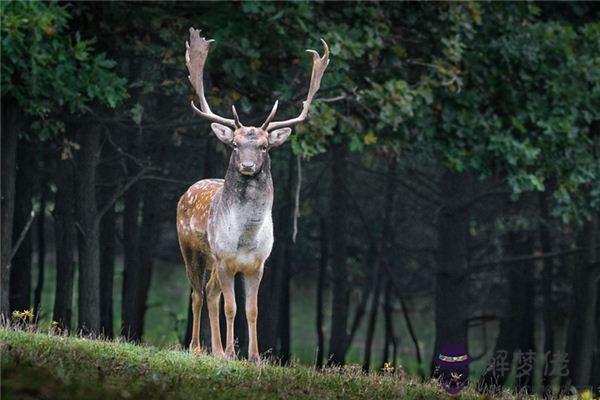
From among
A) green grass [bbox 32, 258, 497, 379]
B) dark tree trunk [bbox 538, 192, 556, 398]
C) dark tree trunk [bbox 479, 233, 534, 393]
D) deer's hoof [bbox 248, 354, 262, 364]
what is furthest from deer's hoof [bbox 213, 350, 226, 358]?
green grass [bbox 32, 258, 497, 379]

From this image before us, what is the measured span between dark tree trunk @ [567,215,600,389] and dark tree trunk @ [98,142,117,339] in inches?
334

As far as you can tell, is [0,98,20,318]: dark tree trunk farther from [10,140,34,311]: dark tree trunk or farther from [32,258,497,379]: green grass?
[32,258,497,379]: green grass

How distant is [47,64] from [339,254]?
10490mm

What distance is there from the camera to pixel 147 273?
23250 millimetres

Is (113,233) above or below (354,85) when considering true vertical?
below

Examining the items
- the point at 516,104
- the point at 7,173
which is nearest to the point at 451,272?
the point at 516,104

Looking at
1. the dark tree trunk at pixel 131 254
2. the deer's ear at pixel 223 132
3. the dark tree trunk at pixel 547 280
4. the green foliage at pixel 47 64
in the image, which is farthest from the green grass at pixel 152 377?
the dark tree trunk at pixel 547 280

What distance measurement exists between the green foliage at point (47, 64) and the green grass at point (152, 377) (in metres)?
4.92

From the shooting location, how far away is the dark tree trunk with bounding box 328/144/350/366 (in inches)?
990

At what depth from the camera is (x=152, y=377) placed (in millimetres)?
10000

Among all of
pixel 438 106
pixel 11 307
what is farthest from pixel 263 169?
pixel 11 307

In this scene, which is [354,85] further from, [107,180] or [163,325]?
[163,325]

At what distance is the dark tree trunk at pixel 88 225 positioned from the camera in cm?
1884

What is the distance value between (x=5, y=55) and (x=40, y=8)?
28.7 inches
